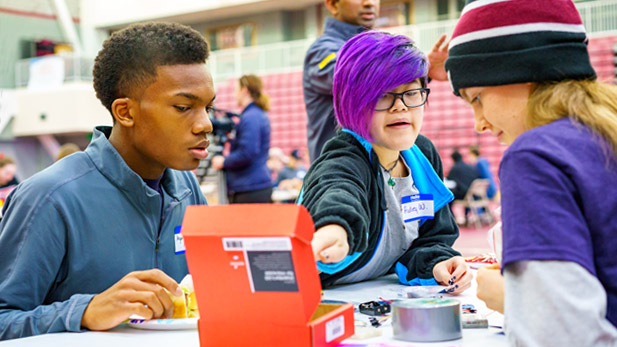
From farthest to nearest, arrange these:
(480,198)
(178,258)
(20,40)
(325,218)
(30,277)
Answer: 1. (20,40)
2. (480,198)
3. (178,258)
4. (30,277)
5. (325,218)

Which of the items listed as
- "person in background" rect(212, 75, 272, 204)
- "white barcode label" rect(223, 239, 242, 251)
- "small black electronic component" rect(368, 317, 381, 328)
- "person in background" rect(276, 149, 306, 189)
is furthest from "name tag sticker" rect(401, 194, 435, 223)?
"person in background" rect(276, 149, 306, 189)

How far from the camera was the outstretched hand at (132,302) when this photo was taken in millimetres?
998

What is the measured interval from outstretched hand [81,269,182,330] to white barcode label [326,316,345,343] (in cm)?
34

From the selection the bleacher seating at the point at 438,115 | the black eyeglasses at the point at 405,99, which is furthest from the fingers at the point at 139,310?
the bleacher seating at the point at 438,115

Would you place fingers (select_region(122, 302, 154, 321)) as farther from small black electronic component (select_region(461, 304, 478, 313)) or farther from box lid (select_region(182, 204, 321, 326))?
small black electronic component (select_region(461, 304, 478, 313))

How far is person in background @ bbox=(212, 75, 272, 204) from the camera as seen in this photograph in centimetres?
404

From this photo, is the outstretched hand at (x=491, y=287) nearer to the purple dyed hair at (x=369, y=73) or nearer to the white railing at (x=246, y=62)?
the purple dyed hair at (x=369, y=73)

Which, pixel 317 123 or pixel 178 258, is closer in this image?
pixel 178 258

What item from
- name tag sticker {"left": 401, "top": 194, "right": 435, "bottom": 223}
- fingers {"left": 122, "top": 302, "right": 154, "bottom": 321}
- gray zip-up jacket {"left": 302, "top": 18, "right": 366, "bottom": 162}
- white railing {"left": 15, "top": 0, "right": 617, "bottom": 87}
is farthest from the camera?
white railing {"left": 15, "top": 0, "right": 617, "bottom": 87}

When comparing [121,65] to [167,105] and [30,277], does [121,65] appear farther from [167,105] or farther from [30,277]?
[30,277]

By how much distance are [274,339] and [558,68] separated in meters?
0.49

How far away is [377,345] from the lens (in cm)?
83

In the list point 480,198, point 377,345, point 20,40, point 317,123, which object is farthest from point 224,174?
point 20,40

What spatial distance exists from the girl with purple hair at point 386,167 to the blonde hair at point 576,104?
409 mm
